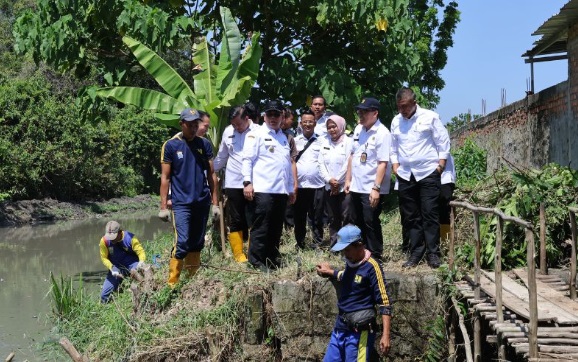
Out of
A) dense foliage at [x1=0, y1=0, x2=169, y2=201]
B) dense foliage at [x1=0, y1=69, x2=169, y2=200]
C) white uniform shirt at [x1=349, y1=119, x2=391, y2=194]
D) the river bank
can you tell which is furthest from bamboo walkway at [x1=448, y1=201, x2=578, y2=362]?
the river bank

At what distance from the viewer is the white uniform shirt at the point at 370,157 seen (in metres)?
8.51

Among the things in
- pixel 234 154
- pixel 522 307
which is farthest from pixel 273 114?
pixel 522 307

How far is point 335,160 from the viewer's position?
9594 millimetres

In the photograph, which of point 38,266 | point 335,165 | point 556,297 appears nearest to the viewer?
point 556,297

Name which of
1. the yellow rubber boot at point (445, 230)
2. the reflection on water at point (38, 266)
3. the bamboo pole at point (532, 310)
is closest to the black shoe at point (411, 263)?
the yellow rubber boot at point (445, 230)

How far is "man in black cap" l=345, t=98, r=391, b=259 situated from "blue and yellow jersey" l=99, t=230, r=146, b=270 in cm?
309

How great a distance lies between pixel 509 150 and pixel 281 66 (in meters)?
5.01

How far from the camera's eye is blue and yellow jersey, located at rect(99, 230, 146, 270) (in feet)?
34.0

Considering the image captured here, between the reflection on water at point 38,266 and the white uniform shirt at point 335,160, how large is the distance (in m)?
3.84

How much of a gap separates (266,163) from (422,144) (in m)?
1.64

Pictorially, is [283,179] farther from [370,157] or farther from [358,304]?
[358,304]

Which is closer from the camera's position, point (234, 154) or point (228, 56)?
point (234, 154)

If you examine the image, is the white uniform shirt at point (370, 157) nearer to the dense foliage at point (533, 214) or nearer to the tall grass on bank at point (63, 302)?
the dense foliage at point (533, 214)

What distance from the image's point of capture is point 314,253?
30.5 ft
